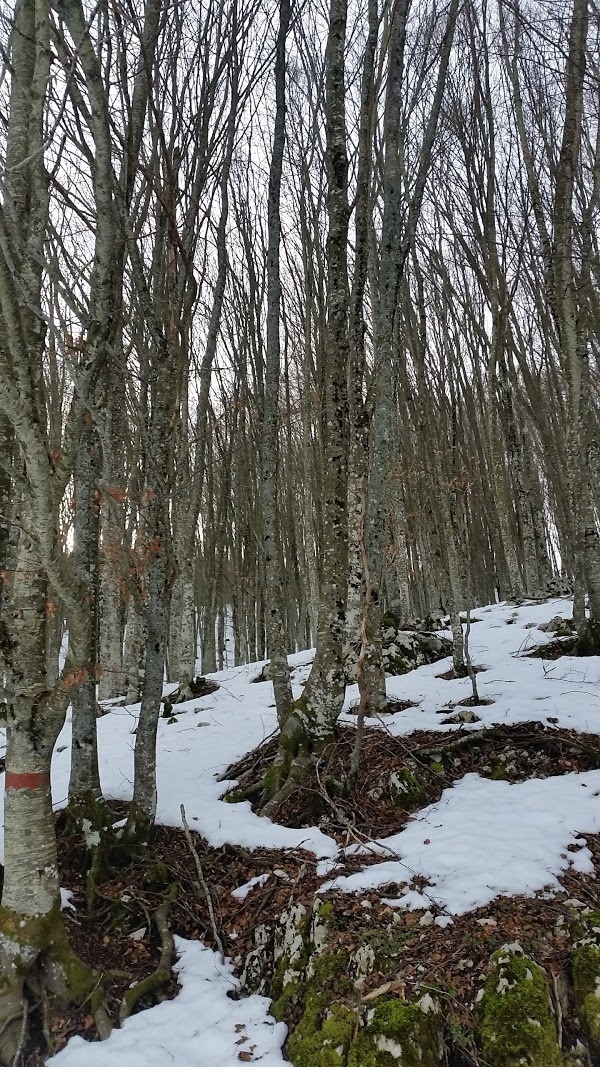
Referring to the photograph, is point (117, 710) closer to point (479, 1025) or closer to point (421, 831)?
point (421, 831)

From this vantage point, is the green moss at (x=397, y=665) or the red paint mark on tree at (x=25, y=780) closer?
the red paint mark on tree at (x=25, y=780)

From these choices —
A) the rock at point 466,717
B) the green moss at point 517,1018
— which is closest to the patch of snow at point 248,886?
the green moss at point 517,1018

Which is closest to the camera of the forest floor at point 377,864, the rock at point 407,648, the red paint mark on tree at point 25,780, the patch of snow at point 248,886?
the forest floor at point 377,864

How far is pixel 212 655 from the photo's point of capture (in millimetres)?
15344

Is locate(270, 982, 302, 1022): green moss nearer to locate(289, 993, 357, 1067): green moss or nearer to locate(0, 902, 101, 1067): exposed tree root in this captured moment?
locate(289, 993, 357, 1067): green moss

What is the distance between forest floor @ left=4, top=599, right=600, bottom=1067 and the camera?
8.48ft

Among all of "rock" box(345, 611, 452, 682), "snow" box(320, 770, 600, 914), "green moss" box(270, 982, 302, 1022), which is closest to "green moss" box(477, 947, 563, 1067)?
"snow" box(320, 770, 600, 914)

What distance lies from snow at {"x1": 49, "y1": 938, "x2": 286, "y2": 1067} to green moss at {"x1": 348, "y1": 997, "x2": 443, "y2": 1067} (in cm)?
Answer: 46

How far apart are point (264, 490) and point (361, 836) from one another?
3.32m

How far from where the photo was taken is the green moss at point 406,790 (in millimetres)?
4090

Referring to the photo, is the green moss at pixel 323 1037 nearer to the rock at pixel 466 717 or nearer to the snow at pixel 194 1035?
the snow at pixel 194 1035

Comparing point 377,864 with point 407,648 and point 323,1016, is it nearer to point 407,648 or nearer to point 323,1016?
point 323,1016

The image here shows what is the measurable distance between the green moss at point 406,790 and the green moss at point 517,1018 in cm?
164

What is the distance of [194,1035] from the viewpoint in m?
2.64
